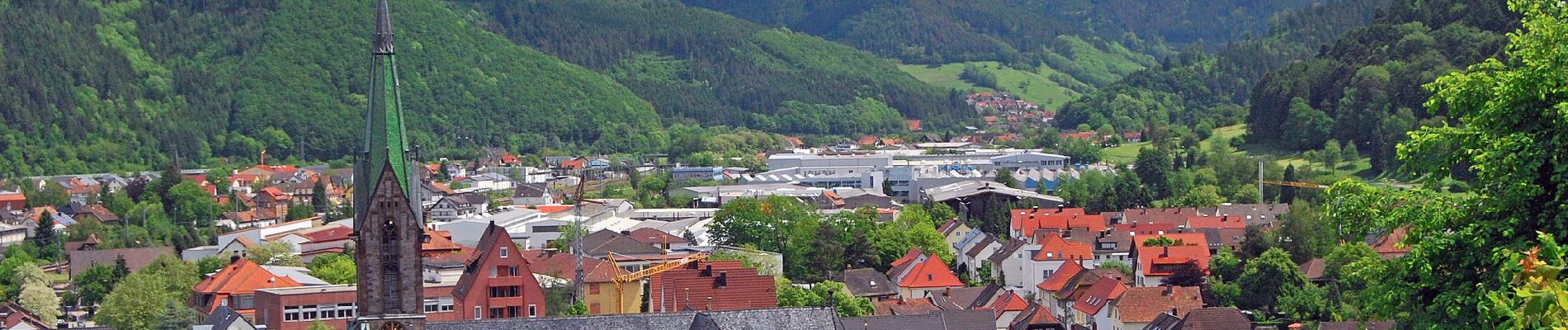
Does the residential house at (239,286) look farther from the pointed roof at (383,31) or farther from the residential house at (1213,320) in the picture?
the pointed roof at (383,31)

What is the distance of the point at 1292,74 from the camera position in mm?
148750

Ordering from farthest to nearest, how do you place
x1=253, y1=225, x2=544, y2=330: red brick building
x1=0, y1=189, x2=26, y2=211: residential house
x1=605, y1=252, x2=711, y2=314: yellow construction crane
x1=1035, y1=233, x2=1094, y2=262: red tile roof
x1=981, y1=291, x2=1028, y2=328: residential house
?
x1=0, y1=189, x2=26, y2=211: residential house → x1=1035, y1=233, x2=1094, y2=262: red tile roof → x1=981, y1=291, x2=1028, y2=328: residential house → x1=605, y1=252, x2=711, y2=314: yellow construction crane → x1=253, y1=225, x2=544, y2=330: red brick building

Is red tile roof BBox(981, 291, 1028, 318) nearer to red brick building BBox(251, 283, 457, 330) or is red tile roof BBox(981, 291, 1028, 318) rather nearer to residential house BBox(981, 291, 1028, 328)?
residential house BBox(981, 291, 1028, 328)

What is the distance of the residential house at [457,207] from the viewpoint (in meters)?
115

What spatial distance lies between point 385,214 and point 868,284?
145 ft

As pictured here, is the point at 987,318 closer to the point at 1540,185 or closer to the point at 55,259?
the point at 1540,185

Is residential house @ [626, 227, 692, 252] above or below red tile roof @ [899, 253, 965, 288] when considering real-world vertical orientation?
above

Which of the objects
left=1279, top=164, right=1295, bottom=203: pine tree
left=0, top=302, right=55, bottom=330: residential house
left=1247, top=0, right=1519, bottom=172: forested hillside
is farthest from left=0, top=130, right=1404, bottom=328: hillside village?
left=1247, top=0, right=1519, bottom=172: forested hillside

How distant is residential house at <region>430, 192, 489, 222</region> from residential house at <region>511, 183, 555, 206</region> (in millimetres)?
3104

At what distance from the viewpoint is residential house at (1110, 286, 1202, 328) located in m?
68.1

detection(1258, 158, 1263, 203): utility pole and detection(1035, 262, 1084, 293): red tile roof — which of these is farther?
detection(1258, 158, 1263, 203): utility pole

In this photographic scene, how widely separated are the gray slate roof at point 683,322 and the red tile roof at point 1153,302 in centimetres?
2584

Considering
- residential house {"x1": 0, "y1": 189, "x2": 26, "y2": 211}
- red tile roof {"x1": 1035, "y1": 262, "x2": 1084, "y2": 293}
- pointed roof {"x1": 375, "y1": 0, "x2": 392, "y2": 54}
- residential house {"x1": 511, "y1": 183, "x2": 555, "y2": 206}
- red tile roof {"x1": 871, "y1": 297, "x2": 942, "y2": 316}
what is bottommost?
red tile roof {"x1": 871, "y1": 297, "x2": 942, "y2": 316}

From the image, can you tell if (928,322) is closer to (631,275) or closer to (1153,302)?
(1153,302)
